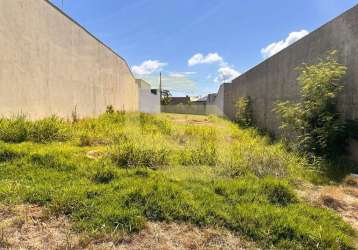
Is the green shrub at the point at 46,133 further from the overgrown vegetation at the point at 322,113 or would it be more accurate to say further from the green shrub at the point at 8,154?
the overgrown vegetation at the point at 322,113

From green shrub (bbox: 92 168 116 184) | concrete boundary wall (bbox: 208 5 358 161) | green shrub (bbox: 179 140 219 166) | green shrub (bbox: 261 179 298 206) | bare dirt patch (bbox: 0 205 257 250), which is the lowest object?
bare dirt patch (bbox: 0 205 257 250)

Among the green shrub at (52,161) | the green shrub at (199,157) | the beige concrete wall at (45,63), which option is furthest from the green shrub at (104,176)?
the beige concrete wall at (45,63)

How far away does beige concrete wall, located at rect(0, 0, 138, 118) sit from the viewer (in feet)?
19.4

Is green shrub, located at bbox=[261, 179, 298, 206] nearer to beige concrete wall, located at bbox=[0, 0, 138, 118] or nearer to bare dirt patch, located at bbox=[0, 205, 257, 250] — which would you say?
bare dirt patch, located at bbox=[0, 205, 257, 250]

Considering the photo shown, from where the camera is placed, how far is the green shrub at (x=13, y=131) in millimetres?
4870

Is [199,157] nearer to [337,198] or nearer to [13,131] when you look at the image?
[337,198]

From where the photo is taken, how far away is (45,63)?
24.5 ft

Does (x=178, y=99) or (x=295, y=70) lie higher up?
(x=178, y=99)

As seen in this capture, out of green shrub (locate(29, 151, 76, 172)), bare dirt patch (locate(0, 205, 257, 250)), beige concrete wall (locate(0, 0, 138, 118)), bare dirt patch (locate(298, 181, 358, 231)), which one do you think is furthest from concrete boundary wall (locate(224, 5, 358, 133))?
beige concrete wall (locate(0, 0, 138, 118))

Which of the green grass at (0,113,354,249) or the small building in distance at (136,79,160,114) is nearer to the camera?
the green grass at (0,113,354,249)

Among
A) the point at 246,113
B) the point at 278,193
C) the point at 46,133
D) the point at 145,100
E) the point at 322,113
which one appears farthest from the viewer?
the point at 145,100

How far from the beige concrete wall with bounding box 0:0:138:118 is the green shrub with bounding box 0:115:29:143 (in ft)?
1.98

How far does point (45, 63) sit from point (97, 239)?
20.9 ft

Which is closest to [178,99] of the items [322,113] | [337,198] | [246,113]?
[246,113]
